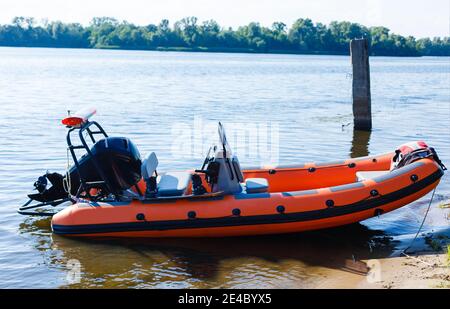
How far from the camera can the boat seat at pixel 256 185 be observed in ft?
25.5

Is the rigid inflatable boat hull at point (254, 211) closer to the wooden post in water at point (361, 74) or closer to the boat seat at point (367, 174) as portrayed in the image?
the boat seat at point (367, 174)

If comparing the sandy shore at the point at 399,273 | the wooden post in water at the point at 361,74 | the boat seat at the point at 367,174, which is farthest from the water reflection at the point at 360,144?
the sandy shore at the point at 399,273

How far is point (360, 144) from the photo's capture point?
14.6 m

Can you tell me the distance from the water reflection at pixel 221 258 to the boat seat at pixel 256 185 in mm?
582

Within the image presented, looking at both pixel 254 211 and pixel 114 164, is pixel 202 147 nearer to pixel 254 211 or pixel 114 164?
pixel 114 164

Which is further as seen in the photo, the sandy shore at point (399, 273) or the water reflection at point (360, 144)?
the water reflection at point (360, 144)

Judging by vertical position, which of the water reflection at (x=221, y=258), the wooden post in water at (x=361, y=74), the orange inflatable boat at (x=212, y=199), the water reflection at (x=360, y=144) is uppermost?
the wooden post in water at (x=361, y=74)

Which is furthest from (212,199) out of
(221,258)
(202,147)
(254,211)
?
(202,147)

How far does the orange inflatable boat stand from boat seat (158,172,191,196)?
12mm

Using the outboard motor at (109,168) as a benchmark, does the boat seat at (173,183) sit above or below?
below

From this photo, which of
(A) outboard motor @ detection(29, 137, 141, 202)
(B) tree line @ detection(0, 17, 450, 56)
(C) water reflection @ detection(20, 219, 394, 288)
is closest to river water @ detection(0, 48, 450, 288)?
(C) water reflection @ detection(20, 219, 394, 288)

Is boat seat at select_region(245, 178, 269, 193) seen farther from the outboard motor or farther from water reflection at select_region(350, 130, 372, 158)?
water reflection at select_region(350, 130, 372, 158)

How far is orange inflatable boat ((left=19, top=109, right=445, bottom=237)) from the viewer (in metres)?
7.40
